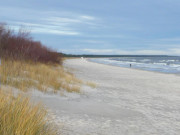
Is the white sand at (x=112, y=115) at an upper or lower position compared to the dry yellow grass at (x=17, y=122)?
lower

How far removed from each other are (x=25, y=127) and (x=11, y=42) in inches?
370

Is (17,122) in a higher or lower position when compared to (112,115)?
higher

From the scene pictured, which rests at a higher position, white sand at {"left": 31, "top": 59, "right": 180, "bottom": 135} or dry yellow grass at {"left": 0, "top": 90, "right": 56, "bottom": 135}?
dry yellow grass at {"left": 0, "top": 90, "right": 56, "bottom": 135}

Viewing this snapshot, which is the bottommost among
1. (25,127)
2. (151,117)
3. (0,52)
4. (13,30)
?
(151,117)

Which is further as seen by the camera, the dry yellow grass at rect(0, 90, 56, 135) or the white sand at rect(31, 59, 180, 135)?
the white sand at rect(31, 59, 180, 135)

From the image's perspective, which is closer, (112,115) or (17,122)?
(17,122)

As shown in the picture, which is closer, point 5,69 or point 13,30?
point 5,69

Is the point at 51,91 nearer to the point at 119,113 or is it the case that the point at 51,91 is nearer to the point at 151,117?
the point at 119,113

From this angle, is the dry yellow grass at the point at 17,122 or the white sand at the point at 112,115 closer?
the dry yellow grass at the point at 17,122

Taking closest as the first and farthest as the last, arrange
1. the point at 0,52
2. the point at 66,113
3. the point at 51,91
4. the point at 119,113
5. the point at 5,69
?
1. the point at 66,113
2. the point at 119,113
3. the point at 51,91
4. the point at 5,69
5. the point at 0,52

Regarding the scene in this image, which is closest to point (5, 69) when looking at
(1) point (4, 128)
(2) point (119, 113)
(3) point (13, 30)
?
(2) point (119, 113)

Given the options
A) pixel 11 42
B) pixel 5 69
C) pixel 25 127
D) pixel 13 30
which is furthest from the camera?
pixel 13 30

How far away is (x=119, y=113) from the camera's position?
4.98 m

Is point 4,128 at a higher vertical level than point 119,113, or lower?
higher
